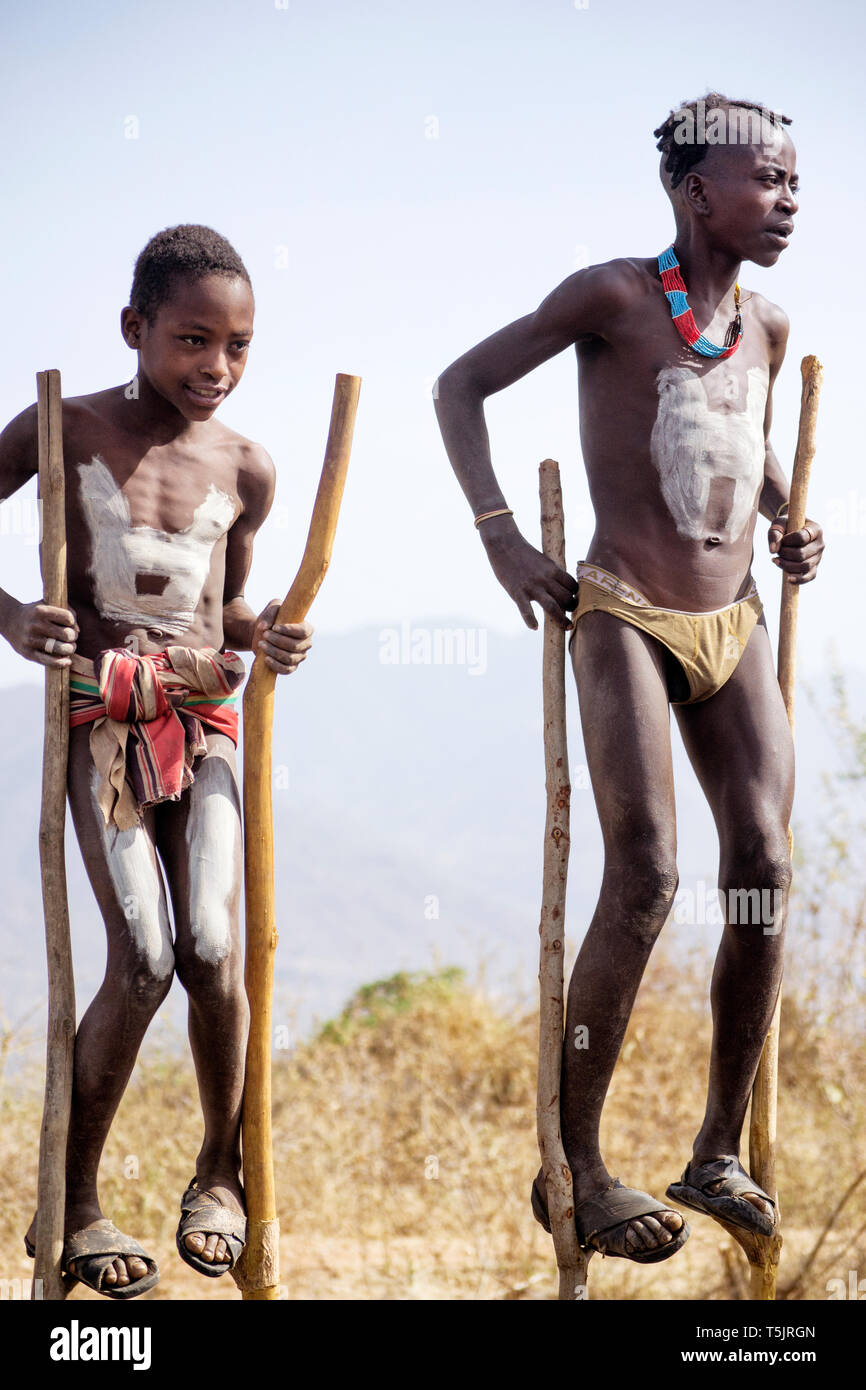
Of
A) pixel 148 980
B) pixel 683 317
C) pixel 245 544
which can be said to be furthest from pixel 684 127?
pixel 148 980

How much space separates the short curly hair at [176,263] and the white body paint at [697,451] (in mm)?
1261

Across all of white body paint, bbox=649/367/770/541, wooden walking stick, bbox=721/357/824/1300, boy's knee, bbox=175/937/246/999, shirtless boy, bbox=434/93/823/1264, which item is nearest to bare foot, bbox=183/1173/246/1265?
boy's knee, bbox=175/937/246/999

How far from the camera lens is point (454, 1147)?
1059cm

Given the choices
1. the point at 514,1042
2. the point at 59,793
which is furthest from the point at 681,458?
the point at 514,1042

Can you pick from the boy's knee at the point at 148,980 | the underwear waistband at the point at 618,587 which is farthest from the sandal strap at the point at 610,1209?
the underwear waistband at the point at 618,587

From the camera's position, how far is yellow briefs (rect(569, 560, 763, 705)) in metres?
3.93

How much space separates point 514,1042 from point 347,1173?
2200 millimetres

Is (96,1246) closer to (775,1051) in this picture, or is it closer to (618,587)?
(775,1051)

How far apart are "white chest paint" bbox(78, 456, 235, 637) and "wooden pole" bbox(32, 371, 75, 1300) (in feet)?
0.33

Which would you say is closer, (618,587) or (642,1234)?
(642,1234)

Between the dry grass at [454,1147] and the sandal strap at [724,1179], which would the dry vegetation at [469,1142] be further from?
the sandal strap at [724,1179]

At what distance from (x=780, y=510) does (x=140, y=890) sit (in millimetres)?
2371

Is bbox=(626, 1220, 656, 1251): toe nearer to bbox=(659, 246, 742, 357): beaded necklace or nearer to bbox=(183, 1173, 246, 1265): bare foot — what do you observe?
bbox=(183, 1173, 246, 1265): bare foot


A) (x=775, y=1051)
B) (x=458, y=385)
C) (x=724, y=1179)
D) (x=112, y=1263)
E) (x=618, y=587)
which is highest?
(x=458, y=385)
